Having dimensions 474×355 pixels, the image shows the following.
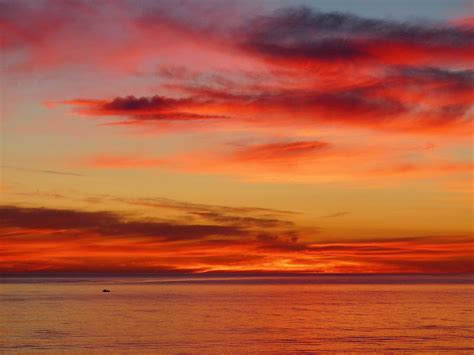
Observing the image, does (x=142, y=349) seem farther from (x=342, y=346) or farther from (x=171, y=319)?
(x=171, y=319)

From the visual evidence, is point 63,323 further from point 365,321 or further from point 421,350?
point 421,350

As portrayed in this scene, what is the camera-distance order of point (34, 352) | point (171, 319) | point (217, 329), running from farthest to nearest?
point (171, 319)
point (217, 329)
point (34, 352)

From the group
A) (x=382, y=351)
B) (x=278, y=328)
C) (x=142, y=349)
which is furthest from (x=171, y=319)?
(x=382, y=351)

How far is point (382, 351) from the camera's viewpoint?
5769cm

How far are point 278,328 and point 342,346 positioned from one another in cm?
1601

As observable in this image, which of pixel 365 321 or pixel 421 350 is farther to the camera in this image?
pixel 365 321

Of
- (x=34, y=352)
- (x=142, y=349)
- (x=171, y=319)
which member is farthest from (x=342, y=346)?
(x=171, y=319)

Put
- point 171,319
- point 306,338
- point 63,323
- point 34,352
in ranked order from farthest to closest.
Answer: point 171,319, point 63,323, point 306,338, point 34,352

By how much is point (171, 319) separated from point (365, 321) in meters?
22.2

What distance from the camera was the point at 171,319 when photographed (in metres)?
87.7

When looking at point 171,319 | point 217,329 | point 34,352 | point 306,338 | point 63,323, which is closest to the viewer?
point 34,352

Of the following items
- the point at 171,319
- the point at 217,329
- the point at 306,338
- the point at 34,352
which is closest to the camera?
the point at 34,352

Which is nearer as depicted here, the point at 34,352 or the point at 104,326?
the point at 34,352

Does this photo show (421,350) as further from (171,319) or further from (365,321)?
(171,319)
